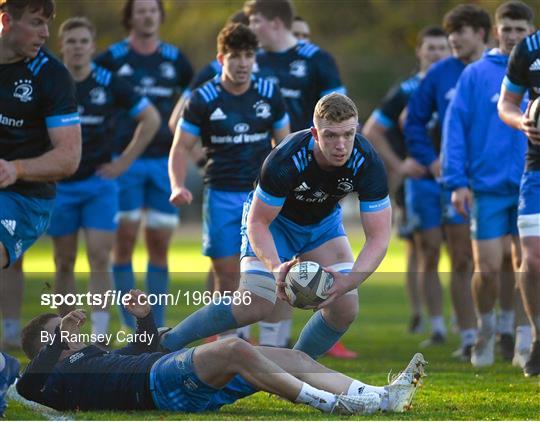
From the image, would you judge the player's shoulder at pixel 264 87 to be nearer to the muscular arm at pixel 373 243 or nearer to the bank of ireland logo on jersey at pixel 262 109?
the bank of ireland logo on jersey at pixel 262 109

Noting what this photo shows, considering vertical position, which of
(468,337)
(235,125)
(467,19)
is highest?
(467,19)

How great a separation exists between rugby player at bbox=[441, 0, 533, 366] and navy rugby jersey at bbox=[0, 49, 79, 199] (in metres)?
3.27

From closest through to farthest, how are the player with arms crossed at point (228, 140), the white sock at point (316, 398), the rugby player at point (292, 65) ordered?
the white sock at point (316, 398) < the player with arms crossed at point (228, 140) < the rugby player at point (292, 65)

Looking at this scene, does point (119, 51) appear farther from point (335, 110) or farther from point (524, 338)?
point (335, 110)

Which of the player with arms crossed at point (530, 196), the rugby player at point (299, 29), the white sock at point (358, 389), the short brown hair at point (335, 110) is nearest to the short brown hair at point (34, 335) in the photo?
the white sock at point (358, 389)

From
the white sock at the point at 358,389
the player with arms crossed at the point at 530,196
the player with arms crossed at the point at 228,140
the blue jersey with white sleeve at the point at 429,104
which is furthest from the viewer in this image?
the blue jersey with white sleeve at the point at 429,104

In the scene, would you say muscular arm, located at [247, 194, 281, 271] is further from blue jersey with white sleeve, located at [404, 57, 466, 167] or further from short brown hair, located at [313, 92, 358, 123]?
blue jersey with white sleeve, located at [404, 57, 466, 167]

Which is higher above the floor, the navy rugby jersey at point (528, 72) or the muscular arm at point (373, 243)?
the navy rugby jersey at point (528, 72)

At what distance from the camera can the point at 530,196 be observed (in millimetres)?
8773

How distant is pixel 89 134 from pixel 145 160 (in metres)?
1.05

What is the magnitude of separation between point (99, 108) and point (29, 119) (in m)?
3.14

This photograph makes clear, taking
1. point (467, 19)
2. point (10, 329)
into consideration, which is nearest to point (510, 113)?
point (467, 19)

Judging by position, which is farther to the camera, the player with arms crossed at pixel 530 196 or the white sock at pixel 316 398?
the player with arms crossed at pixel 530 196

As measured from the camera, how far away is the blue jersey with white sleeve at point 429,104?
1145cm
